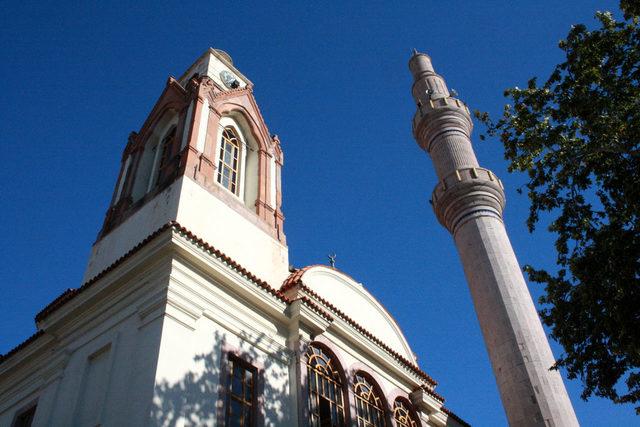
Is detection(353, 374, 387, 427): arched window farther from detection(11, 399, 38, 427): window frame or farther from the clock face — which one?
the clock face

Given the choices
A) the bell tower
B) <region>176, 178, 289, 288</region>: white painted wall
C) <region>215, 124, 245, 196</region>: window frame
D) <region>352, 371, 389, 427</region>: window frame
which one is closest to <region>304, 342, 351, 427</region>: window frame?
<region>352, 371, 389, 427</region>: window frame

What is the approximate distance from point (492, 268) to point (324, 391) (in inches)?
284

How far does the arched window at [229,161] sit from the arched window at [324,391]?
16.2 ft

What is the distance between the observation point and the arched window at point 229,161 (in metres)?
15.5

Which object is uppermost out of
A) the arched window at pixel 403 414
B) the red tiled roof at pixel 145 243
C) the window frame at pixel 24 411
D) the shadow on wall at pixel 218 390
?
the red tiled roof at pixel 145 243

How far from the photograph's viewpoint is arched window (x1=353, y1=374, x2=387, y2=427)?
1280 centimetres

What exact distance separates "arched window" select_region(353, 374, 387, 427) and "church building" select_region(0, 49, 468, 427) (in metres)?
0.04

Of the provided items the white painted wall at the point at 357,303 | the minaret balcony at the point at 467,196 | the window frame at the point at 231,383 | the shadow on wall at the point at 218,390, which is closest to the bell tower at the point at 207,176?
the white painted wall at the point at 357,303

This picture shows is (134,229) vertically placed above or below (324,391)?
above

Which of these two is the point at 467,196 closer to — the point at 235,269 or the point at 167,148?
the point at 167,148

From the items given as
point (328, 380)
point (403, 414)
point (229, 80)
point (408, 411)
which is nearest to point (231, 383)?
point (328, 380)

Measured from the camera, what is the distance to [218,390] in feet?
33.4

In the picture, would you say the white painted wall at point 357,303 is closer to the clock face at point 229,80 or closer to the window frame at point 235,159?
the window frame at point 235,159

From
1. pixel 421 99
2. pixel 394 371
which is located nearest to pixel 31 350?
pixel 394 371
